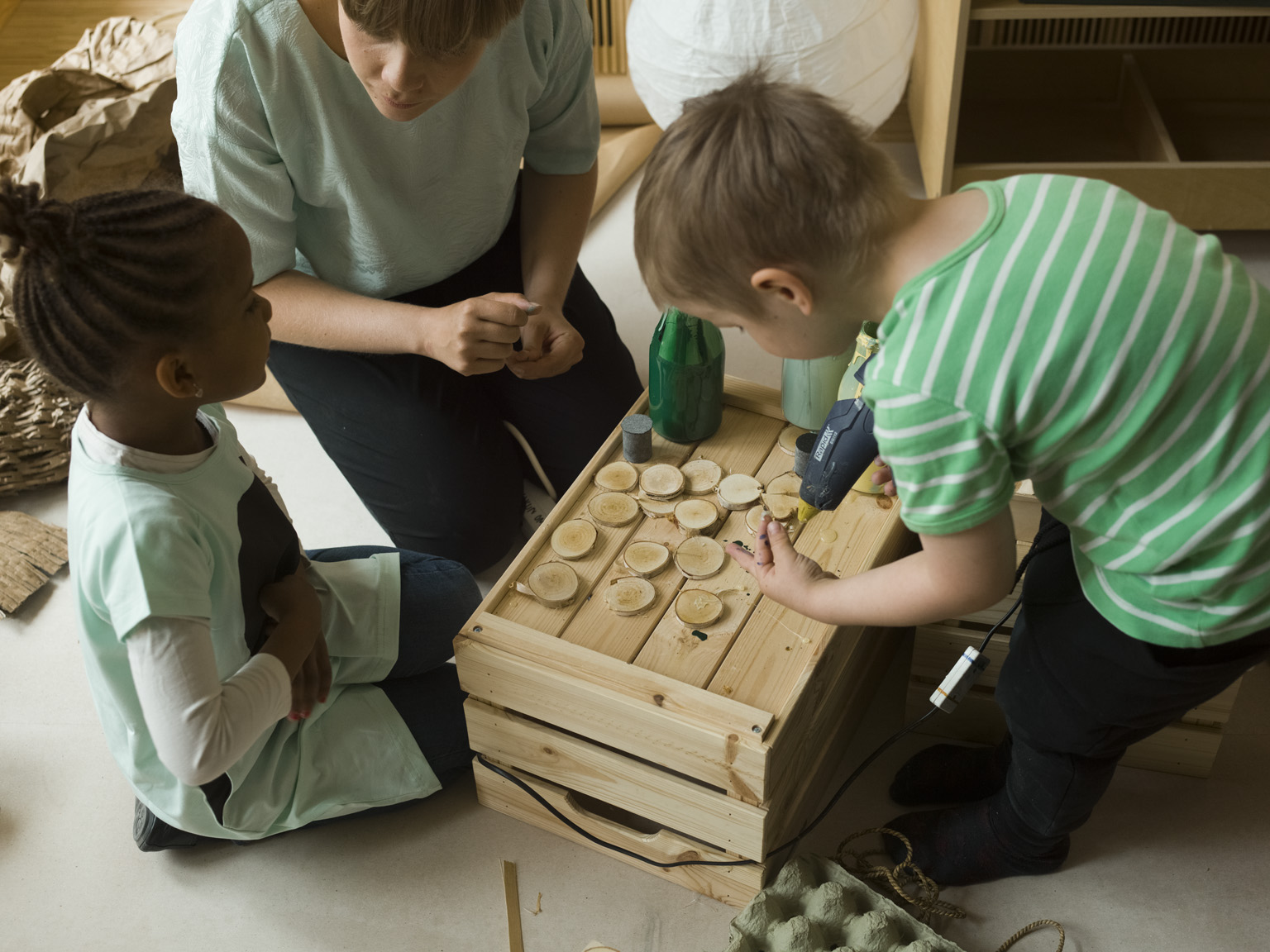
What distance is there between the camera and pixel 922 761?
128 centimetres

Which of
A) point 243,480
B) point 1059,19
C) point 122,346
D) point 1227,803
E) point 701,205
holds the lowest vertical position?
point 1227,803

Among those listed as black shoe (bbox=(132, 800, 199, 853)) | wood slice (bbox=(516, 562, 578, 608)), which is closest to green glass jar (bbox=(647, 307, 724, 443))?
wood slice (bbox=(516, 562, 578, 608))

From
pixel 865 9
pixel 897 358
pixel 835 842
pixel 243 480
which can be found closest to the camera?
pixel 897 358

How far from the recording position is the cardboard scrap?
1560 mm

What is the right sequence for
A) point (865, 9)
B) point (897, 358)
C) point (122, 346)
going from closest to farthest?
point (897, 358), point (122, 346), point (865, 9)

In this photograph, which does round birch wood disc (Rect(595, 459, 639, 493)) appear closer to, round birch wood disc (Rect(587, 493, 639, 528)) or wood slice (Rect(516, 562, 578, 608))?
round birch wood disc (Rect(587, 493, 639, 528))

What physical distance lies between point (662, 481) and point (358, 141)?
53 cm

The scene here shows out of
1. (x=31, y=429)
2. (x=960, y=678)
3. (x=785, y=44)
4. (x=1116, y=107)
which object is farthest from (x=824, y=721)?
(x=1116, y=107)

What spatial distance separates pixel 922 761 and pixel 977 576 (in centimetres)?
54

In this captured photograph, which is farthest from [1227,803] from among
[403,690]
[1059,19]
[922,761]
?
[1059,19]

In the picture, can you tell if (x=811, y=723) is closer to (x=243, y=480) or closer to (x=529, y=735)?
(x=529, y=735)

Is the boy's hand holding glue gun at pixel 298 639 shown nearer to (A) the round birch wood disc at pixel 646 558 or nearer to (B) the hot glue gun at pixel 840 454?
(A) the round birch wood disc at pixel 646 558

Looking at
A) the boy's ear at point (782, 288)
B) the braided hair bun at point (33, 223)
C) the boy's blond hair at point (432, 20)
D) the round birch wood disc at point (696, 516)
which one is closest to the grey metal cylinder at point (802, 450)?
the round birch wood disc at point (696, 516)

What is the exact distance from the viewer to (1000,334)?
0.72 metres
